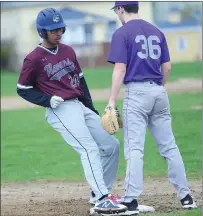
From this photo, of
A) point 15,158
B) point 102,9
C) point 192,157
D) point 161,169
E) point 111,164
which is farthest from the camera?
point 102,9

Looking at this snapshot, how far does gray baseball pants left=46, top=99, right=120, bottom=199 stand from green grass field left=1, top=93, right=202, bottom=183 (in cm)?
295

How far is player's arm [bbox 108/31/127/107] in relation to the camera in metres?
7.32

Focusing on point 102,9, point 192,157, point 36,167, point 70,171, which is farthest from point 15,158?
point 102,9

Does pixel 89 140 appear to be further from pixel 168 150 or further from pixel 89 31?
pixel 89 31

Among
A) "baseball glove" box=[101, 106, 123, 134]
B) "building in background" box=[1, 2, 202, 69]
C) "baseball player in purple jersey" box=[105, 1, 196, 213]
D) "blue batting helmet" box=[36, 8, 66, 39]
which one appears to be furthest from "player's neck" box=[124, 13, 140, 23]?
"building in background" box=[1, 2, 202, 69]

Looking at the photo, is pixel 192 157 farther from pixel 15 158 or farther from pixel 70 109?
pixel 70 109

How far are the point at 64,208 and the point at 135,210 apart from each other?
1156mm

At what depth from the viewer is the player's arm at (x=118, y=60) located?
7.32 meters

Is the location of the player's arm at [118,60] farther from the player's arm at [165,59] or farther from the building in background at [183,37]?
the building in background at [183,37]

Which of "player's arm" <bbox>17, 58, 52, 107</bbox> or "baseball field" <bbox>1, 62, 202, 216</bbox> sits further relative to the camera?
"baseball field" <bbox>1, 62, 202, 216</bbox>

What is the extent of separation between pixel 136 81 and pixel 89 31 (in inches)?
2408

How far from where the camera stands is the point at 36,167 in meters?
13.4

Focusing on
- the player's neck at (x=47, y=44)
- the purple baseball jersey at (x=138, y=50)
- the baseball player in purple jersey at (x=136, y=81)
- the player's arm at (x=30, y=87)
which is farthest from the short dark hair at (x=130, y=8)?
the player's arm at (x=30, y=87)

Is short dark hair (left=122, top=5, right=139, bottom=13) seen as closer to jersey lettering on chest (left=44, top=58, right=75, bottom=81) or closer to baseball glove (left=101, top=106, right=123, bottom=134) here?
jersey lettering on chest (left=44, top=58, right=75, bottom=81)
